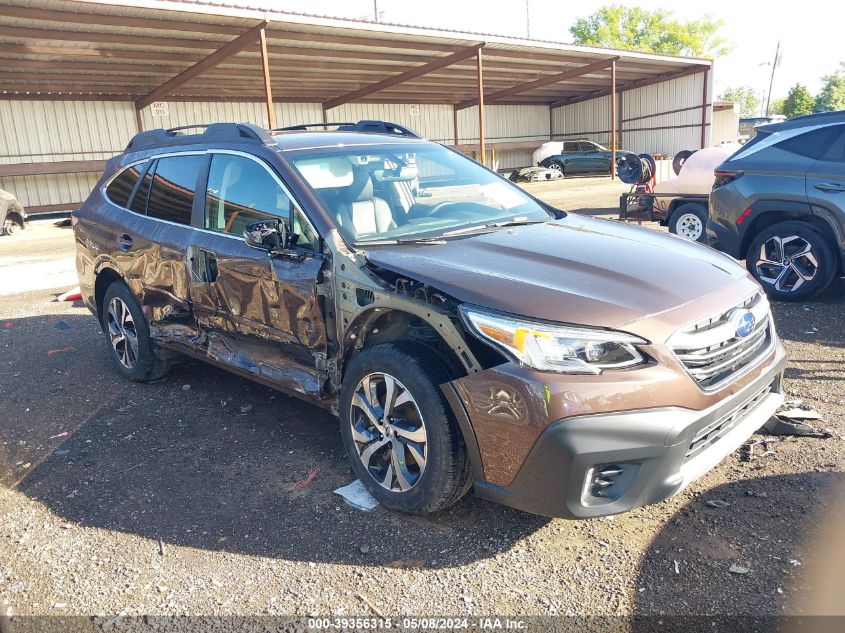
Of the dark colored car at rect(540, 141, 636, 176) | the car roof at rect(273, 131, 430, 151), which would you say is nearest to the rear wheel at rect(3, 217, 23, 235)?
the car roof at rect(273, 131, 430, 151)

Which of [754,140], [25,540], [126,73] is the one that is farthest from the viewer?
[126,73]

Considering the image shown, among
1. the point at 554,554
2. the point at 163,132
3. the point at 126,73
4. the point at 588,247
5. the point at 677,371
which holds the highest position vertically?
the point at 126,73

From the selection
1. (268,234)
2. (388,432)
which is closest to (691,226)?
(268,234)

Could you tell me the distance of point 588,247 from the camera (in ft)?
11.6

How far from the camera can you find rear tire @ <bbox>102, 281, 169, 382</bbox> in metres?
5.18

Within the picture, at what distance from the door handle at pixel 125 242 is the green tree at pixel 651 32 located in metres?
58.8

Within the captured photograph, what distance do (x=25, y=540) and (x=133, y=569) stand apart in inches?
27.5

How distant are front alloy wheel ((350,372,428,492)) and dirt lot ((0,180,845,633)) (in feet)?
0.73

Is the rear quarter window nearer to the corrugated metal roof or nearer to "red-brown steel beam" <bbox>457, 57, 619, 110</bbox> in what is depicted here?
the corrugated metal roof

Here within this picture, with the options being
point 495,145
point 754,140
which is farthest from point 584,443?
point 495,145

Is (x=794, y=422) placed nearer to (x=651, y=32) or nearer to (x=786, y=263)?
(x=786, y=263)

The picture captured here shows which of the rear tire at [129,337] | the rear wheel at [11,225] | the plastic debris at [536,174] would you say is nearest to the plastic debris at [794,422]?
the rear tire at [129,337]

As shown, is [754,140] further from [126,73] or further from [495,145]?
[495,145]

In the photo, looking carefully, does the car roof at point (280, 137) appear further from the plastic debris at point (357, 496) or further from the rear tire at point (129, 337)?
the plastic debris at point (357, 496)
